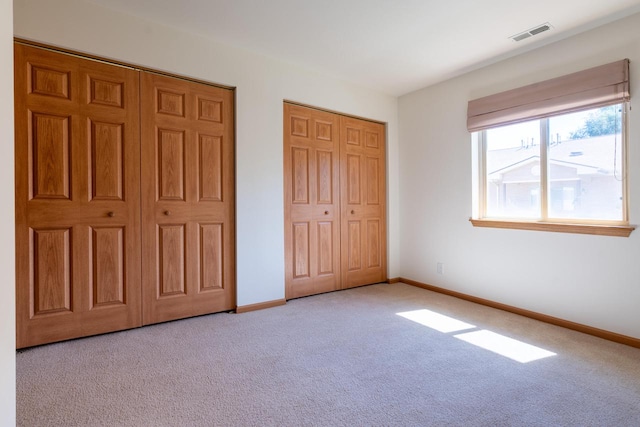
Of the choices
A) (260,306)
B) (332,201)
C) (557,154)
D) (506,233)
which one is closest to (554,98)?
(557,154)

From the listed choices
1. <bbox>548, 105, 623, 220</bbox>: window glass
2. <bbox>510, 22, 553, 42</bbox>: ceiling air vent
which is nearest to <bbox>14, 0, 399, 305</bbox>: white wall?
<bbox>510, 22, 553, 42</bbox>: ceiling air vent

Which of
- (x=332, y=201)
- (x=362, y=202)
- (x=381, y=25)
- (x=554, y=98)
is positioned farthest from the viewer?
(x=362, y=202)

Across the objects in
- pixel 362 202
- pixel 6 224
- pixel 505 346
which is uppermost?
pixel 362 202

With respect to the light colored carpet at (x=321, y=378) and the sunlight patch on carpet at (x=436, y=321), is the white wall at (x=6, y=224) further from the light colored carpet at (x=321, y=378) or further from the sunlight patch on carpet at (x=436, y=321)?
the sunlight patch on carpet at (x=436, y=321)

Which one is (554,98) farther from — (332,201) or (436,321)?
(332,201)

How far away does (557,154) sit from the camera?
9.60ft

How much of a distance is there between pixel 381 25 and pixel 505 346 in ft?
8.75

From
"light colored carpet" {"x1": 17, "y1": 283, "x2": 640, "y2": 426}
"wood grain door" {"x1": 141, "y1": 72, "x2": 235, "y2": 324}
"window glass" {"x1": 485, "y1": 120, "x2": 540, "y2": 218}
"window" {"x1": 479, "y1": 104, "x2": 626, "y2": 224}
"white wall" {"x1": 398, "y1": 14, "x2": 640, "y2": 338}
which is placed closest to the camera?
"light colored carpet" {"x1": 17, "y1": 283, "x2": 640, "y2": 426}

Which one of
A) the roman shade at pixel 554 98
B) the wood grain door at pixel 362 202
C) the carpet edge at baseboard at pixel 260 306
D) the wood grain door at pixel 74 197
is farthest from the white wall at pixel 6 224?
the roman shade at pixel 554 98

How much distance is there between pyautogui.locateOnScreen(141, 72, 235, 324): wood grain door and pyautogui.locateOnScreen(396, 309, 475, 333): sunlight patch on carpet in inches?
67.8

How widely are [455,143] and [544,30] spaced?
4.18ft

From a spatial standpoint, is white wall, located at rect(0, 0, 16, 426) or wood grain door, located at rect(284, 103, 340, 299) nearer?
white wall, located at rect(0, 0, 16, 426)

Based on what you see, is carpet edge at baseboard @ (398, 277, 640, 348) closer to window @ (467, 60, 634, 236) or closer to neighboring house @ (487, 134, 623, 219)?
window @ (467, 60, 634, 236)

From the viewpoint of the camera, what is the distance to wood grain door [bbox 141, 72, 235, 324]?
2721 mm
